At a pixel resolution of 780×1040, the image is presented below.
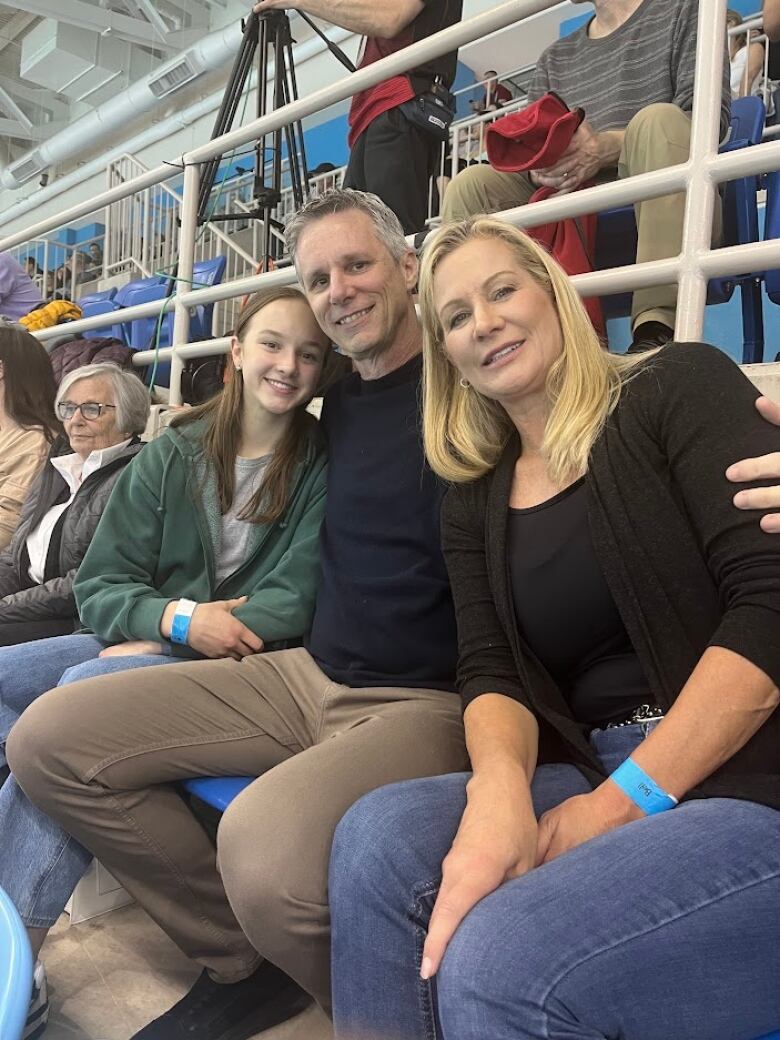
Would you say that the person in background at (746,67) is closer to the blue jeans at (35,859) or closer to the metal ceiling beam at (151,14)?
the blue jeans at (35,859)

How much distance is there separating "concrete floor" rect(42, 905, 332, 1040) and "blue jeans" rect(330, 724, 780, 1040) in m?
0.57

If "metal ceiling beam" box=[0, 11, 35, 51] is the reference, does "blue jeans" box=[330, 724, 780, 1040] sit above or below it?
below

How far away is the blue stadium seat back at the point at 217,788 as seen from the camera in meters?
1.21

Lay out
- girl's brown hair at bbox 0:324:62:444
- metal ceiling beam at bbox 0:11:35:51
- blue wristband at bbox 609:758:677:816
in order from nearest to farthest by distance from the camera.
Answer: blue wristband at bbox 609:758:677:816 < girl's brown hair at bbox 0:324:62:444 < metal ceiling beam at bbox 0:11:35:51

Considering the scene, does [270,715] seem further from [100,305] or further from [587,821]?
[100,305]

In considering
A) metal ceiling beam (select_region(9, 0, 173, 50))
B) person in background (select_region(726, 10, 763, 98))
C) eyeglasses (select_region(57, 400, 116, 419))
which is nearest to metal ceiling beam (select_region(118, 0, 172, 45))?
metal ceiling beam (select_region(9, 0, 173, 50))

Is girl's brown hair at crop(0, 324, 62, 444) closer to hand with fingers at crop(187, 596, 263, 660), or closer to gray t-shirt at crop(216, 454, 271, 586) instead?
gray t-shirt at crop(216, 454, 271, 586)

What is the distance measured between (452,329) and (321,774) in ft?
2.07

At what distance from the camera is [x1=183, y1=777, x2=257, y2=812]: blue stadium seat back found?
1.21 meters

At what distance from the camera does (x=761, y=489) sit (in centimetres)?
87

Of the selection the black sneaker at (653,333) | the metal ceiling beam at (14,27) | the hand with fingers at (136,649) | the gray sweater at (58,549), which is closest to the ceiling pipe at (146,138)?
the metal ceiling beam at (14,27)

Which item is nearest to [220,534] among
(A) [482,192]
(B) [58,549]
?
(B) [58,549]

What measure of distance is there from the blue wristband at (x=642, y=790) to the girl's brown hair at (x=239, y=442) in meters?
0.86

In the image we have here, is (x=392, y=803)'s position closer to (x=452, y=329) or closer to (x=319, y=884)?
(x=319, y=884)
